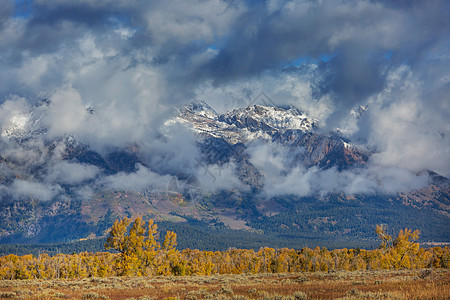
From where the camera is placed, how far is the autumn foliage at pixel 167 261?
3959 inches

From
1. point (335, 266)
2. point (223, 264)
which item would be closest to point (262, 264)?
point (223, 264)

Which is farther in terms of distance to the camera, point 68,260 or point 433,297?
point 68,260

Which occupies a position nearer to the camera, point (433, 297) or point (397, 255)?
point (433, 297)

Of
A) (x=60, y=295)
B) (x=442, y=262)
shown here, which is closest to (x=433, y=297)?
(x=60, y=295)

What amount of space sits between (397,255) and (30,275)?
133 meters

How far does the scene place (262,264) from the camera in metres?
190

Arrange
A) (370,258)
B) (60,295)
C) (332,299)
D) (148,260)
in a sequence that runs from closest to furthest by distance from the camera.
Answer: (332,299) < (60,295) < (148,260) < (370,258)

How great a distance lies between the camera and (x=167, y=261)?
12562 centimetres

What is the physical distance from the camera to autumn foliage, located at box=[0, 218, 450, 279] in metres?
101

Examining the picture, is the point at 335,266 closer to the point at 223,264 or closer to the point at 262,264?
the point at 262,264

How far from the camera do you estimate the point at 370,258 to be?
18000cm

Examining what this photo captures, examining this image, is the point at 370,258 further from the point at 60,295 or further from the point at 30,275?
the point at 60,295

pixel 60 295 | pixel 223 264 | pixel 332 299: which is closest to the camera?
pixel 332 299

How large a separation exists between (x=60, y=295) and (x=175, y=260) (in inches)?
3722
